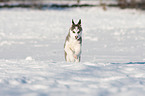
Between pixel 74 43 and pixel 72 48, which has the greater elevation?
pixel 74 43

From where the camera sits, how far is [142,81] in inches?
176

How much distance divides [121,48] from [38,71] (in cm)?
781

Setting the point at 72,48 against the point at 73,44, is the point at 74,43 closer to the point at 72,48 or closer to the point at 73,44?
the point at 73,44

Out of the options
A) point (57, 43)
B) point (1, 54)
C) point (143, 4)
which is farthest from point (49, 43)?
point (143, 4)

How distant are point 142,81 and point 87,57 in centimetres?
578

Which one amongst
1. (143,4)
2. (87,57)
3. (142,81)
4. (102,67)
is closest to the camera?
(142,81)

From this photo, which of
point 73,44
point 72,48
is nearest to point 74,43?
point 73,44

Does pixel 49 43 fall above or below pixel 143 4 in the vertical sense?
below

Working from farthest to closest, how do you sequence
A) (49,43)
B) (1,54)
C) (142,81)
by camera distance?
(49,43)
(1,54)
(142,81)

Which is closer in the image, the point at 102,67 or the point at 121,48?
the point at 102,67

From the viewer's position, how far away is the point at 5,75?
4598 mm

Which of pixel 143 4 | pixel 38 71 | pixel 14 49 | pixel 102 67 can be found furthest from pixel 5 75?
pixel 143 4

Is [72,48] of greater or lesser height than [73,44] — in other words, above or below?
below

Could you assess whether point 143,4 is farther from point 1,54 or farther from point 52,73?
point 52,73
